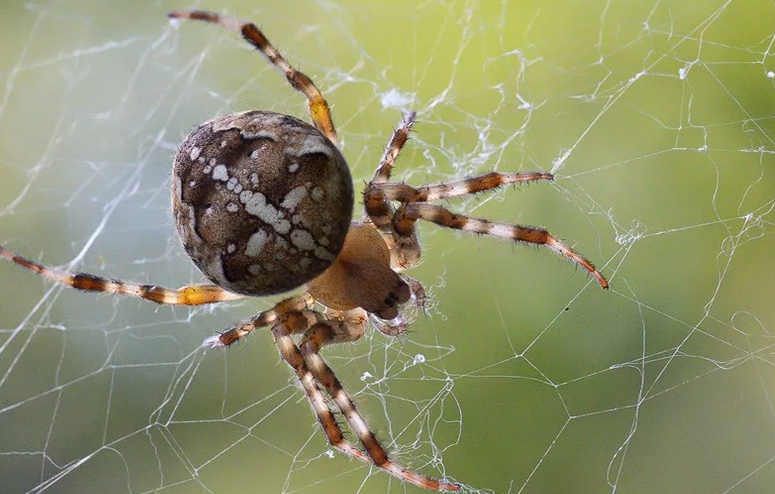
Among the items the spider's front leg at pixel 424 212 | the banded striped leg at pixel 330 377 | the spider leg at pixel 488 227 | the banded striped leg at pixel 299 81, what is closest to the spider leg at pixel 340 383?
the banded striped leg at pixel 330 377

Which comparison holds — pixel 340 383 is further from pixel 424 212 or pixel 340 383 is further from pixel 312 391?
pixel 424 212

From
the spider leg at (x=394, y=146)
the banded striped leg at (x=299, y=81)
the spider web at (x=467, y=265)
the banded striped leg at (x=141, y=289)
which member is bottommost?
the spider web at (x=467, y=265)

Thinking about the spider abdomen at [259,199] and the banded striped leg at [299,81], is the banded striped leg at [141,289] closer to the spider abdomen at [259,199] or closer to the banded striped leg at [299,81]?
the spider abdomen at [259,199]

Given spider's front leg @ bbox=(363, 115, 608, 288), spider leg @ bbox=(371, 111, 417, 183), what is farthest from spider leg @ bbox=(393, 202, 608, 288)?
spider leg @ bbox=(371, 111, 417, 183)

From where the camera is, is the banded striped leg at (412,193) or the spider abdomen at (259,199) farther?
the banded striped leg at (412,193)

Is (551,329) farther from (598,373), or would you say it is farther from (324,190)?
(324,190)

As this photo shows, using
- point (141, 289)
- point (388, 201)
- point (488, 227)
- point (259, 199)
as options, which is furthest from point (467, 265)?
point (259, 199)

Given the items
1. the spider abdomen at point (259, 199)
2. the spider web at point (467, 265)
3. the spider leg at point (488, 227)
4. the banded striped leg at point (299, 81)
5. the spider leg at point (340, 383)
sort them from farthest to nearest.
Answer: the spider web at point (467, 265), the banded striped leg at point (299, 81), the spider leg at point (340, 383), the spider leg at point (488, 227), the spider abdomen at point (259, 199)
